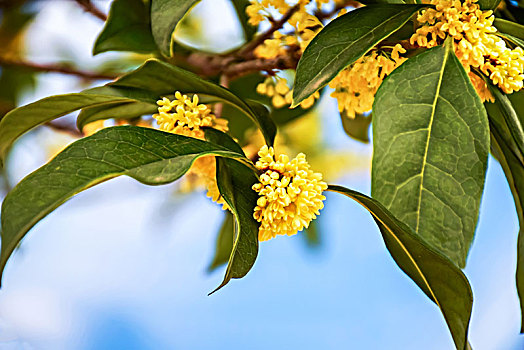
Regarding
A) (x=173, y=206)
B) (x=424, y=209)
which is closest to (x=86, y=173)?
(x=424, y=209)

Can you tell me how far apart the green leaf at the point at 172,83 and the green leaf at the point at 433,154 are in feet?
0.40

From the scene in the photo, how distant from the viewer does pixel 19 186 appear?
0.28m

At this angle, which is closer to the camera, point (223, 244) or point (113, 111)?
point (113, 111)

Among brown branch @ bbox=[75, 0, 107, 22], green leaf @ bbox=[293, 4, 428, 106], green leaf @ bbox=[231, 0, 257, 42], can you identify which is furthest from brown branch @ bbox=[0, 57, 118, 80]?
green leaf @ bbox=[293, 4, 428, 106]

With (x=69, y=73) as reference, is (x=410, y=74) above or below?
above

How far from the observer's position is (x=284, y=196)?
329mm

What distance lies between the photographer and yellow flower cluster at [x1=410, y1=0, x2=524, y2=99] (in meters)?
0.34

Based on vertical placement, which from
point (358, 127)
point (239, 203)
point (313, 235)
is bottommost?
point (313, 235)

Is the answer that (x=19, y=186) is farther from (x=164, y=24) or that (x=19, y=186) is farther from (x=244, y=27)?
(x=244, y=27)

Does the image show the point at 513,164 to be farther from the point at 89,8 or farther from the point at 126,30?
the point at 89,8

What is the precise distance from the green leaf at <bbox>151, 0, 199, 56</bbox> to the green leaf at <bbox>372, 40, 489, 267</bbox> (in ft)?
0.44

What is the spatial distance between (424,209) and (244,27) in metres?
0.44

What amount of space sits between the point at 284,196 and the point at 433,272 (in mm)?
108

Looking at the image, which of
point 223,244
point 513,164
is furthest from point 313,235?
point 513,164
